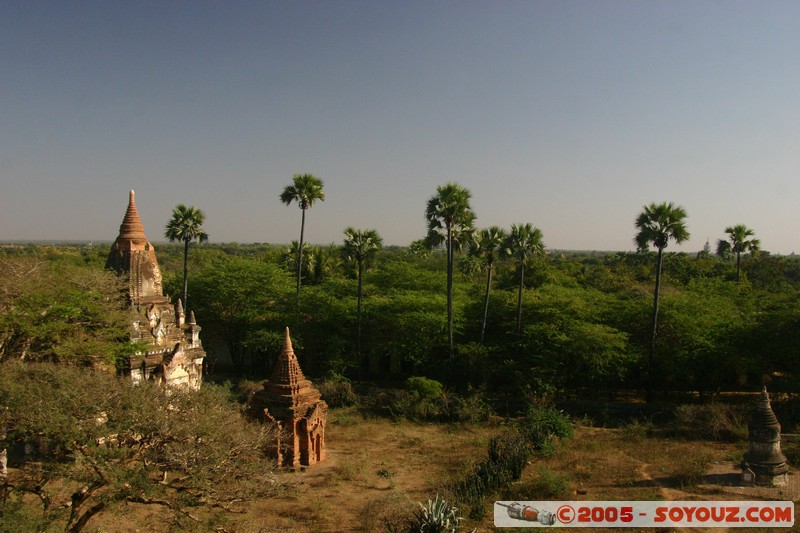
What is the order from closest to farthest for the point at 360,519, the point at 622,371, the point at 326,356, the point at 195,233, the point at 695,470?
the point at 360,519
the point at 695,470
the point at 622,371
the point at 326,356
the point at 195,233

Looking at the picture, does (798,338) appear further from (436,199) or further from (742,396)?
(436,199)

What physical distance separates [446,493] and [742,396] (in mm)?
19430

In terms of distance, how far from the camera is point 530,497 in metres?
15.2

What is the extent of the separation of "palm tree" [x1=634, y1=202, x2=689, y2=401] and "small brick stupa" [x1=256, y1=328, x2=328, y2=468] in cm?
1610

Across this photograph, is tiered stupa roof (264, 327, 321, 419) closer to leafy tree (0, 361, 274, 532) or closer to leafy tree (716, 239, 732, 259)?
leafy tree (0, 361, 274, 532)

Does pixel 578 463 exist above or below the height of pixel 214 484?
below

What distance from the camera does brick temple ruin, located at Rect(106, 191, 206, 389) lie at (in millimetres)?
17062

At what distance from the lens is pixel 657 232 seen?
84.9ft

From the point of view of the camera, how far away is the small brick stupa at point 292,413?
1817 centimetres

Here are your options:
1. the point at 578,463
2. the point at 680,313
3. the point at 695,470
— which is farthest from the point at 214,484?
the point at 680,313

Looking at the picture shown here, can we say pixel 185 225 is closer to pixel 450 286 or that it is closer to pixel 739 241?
pixel 450 286

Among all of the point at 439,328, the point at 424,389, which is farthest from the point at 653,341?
the point at 424,389
